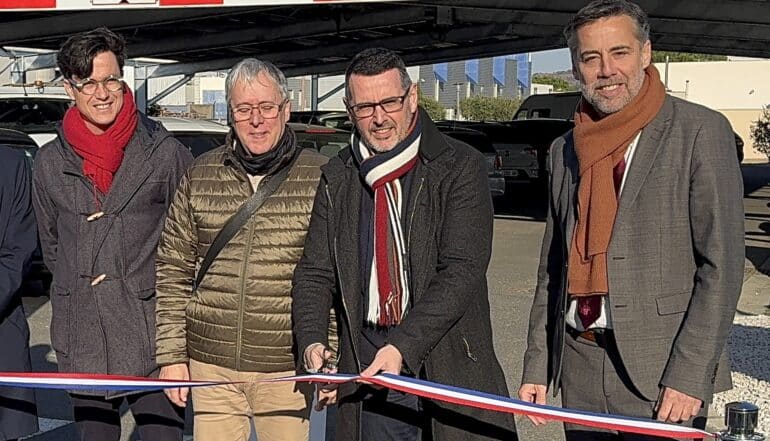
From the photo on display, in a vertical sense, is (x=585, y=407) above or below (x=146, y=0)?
below

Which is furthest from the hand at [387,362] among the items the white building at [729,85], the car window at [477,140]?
the white building at [729,85]

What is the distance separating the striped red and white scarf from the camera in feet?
11.1

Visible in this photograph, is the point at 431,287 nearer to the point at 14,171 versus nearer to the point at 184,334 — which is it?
the point at 184,334

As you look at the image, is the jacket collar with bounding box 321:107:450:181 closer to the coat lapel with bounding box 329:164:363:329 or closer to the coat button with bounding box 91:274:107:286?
the coat lapel with bounding box 329:164:363:329

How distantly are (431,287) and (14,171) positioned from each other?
1.78 metres

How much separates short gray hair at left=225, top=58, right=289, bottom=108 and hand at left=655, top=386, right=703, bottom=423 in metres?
1.77

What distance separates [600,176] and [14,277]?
7.61ft

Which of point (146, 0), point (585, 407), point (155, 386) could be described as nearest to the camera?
point (585, 407)

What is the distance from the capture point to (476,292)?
3.43 metres

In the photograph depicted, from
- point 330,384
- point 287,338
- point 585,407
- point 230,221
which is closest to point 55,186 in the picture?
point 230,221

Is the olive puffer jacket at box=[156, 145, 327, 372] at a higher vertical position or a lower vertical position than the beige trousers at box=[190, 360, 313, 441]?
higher

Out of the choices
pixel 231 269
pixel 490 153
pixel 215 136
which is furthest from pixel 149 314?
pixel 490 153

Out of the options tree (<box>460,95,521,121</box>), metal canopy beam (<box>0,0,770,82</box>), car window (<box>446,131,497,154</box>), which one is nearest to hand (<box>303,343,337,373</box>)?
metal canopy beam (<box>0,0,770,82</box>)

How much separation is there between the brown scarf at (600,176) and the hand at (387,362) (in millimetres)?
614
